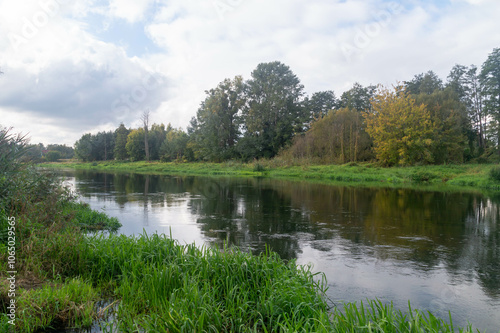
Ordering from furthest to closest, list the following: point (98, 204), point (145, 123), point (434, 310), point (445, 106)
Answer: point (145, 123) < point (445, 106) < point (98, 204) < point (434, 310)

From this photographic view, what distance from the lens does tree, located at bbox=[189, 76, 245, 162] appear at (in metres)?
51.7

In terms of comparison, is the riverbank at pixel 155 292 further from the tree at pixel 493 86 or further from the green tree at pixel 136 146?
the green tree at pixel 136 146

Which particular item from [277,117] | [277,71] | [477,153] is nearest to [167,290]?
[477,153]

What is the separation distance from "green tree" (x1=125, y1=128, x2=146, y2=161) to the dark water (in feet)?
175

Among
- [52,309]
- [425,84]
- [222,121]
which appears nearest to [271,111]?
[222,121]

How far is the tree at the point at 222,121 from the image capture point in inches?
2036

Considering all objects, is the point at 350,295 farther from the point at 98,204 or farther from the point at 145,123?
the point at 145,123

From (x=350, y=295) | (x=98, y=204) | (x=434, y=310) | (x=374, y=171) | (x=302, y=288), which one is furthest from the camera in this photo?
(x=374, y=171)

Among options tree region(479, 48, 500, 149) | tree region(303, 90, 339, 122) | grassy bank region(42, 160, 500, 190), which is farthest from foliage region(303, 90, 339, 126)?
tree region(479, 48, 500, 149)

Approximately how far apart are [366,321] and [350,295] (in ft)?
6.27

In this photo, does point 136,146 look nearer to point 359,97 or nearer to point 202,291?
point 359,97

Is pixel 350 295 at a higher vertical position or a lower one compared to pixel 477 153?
lower

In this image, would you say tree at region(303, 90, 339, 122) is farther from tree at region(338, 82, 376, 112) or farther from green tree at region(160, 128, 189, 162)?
green tree at region(160, 128, 189, 162)

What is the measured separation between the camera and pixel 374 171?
31.5 metres
